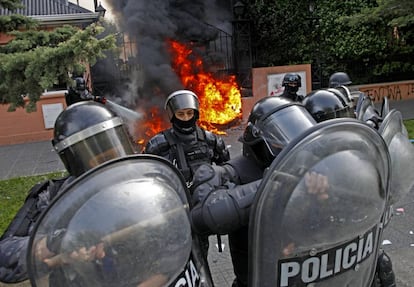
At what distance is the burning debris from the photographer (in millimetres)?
11766

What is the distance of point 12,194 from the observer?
6.59 m

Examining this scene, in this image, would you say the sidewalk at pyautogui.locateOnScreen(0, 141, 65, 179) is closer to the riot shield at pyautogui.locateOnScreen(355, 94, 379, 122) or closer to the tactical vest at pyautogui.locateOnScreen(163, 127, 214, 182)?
the tactical vest at pyautogui.locateOnScreen(163, 127, 214, 182)

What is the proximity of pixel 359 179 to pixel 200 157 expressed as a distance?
6.73ft

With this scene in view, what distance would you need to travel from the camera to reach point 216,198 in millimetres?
1574

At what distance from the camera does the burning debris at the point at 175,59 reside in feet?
38.6

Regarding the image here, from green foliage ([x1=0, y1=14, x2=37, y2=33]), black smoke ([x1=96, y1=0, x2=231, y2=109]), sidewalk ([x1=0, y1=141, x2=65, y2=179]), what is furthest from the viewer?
black smoke ([x1=96, y1=0, x2=231, y2=109])

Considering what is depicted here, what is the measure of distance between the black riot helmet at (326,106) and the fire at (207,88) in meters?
7.93

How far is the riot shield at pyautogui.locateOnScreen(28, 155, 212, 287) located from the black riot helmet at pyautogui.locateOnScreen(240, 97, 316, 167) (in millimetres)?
641

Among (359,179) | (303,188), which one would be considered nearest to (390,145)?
(359,179)

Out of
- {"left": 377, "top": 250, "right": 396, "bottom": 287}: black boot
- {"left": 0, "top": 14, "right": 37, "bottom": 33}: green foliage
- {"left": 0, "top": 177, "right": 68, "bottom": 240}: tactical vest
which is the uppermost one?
{"left": 0, "top": 14, "right": 37, "bottom": 33}: green foliage

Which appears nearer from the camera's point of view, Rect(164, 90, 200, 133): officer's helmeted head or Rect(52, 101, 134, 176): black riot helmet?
Rect(52, 101, 134, 176): black riot helmet

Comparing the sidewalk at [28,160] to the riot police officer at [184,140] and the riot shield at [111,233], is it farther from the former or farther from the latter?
the riot shield at [111,233]

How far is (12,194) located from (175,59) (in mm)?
7364

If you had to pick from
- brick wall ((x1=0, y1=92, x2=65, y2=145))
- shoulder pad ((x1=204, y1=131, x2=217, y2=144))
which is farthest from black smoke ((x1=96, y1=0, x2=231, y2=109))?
shoulder pad ((x1=204, y1=131, x2=217, y2=144))
